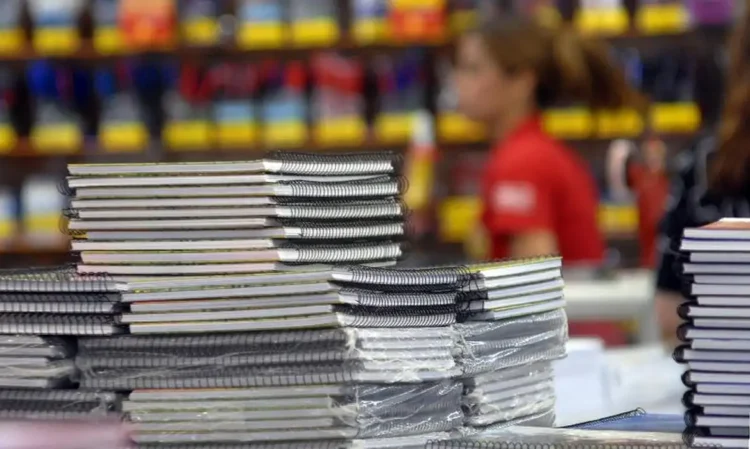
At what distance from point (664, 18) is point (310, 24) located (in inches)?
59.1

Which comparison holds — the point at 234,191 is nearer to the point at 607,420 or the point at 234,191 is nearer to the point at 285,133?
Result: the point at 607,420

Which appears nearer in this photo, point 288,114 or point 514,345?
point 514,345

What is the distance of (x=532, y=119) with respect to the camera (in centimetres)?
359

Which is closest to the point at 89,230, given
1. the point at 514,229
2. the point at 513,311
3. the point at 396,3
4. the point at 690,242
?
the point at 513,311

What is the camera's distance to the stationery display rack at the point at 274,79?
483cm

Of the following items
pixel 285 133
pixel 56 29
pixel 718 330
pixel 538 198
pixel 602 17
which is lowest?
pixel 718 330

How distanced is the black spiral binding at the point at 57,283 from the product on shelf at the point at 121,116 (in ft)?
13.6

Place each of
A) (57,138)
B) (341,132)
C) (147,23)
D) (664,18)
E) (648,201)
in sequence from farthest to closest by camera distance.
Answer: (57,138), (147,23), (341,132), (664,18), (648,201)

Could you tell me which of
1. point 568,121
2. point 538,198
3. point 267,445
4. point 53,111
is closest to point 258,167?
point 267,445

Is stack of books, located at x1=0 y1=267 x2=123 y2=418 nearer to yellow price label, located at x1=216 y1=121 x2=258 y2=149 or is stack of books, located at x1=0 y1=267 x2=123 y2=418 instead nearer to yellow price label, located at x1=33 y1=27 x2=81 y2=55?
yellow price label, located at x1=216 y1=121 x2=258 y2=149

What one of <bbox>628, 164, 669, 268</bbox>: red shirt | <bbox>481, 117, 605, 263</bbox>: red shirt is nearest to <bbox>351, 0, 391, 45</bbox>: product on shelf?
<bbox>481, 117, 605, 263</bbox>: red shirt

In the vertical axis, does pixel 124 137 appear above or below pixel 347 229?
above

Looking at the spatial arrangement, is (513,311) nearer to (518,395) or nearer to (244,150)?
(518,395)

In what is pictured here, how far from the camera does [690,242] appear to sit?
38.5 inches
